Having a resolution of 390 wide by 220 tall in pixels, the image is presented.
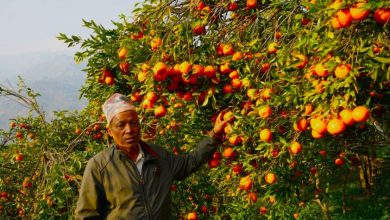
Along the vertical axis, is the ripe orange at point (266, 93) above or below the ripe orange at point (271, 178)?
above

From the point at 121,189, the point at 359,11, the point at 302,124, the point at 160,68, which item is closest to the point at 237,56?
the point at 160,68

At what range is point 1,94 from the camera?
5352 millimetres

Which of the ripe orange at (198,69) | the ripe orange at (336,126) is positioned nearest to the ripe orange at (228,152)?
the ripe orange at (198,69)

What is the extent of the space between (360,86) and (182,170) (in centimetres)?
159

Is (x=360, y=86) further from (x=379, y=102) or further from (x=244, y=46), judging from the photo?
(x=379, y=102)

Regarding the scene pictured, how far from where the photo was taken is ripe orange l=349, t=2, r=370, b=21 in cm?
209

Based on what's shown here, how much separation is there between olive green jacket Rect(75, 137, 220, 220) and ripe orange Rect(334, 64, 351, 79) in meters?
1.47

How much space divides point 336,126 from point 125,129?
149 centimetres

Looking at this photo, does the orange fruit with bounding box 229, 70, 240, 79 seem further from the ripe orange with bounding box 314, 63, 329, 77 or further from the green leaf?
the green leaf

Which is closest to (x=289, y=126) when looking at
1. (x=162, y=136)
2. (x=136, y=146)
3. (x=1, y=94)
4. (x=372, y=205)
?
(x=136, y=146)

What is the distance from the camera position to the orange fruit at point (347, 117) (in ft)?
7.83

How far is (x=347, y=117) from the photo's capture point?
2.39 m

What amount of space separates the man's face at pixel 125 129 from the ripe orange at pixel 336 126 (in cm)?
139

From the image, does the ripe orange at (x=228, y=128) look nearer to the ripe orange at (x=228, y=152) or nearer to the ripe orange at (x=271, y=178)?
the ripe orange at (x=228, y=152)
